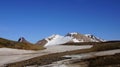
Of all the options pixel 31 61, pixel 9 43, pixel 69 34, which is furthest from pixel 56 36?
pixel 31 61

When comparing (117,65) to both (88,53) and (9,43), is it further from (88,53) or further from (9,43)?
(9,43)

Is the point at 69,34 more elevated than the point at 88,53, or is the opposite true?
the point at 69,34

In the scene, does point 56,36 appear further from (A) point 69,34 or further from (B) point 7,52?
(B) point 7,52

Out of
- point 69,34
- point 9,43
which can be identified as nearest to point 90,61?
point 9,43

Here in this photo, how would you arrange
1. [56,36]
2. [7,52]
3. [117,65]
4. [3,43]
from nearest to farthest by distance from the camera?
1. [117,65]
2. [7,52]
3. [3,43]
4. [56,36]

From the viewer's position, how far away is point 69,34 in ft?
453

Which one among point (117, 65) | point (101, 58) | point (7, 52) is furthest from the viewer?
point (7, 52)

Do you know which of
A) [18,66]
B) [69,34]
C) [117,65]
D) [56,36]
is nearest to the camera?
[117,65]

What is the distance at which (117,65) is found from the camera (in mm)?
24531

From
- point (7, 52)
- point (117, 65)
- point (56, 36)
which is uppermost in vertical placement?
point (56, 36)

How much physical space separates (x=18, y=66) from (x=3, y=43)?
48.5 feet

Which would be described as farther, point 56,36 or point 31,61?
point 56,36

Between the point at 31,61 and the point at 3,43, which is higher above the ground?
the point at 3,43

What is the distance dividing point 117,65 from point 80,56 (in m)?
4.67
